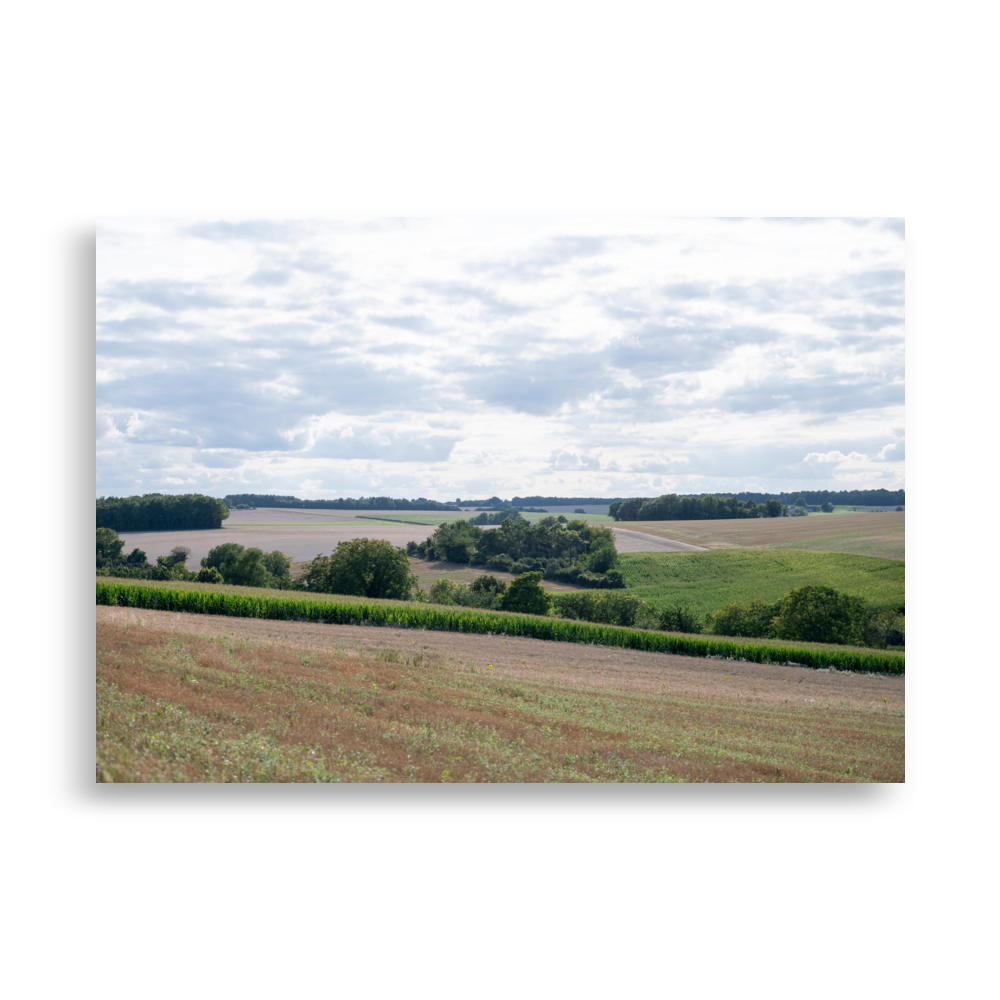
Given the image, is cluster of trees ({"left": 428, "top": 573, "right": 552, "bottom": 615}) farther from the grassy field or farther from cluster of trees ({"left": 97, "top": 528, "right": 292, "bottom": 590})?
cluster of trees ({"left": 97, "top": 528, "right": 292, "bottom": 590})

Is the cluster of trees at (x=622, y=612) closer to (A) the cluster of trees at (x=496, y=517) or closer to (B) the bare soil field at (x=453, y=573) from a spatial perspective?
(B) the bare soil field at (x=453, y=573)

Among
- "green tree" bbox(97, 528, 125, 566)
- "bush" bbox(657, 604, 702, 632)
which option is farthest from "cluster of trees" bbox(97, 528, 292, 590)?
"bush" bbox(657, 604, 702, 632)

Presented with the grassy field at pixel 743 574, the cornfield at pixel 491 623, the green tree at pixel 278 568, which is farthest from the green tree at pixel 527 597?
the green tree at pixel 278 568

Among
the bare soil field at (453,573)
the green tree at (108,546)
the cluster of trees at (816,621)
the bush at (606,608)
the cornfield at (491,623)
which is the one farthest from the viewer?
the bare soil field at (453,573)

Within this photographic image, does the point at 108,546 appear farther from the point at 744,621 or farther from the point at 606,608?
the point at 744,621

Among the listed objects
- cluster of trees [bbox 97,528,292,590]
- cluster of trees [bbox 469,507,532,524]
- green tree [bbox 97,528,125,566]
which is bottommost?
cluster of trees [bbox 97,528,292,590]
